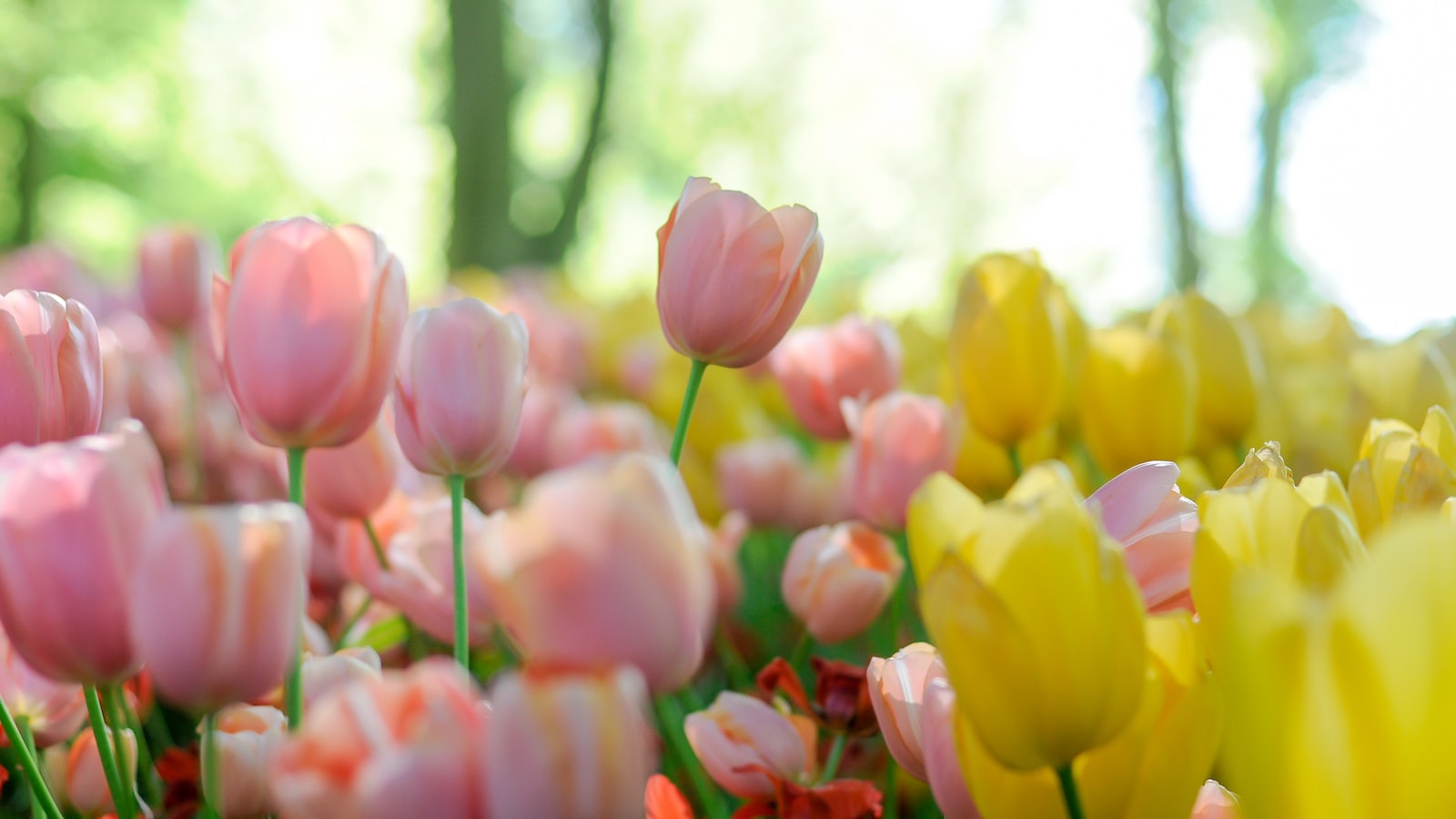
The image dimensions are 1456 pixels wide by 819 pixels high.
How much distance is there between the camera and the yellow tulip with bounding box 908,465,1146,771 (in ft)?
1.10

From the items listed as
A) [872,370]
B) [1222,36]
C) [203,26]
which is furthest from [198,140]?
[872,370]

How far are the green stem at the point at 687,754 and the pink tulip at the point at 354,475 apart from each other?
0.20 m

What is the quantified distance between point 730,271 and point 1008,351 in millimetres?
260

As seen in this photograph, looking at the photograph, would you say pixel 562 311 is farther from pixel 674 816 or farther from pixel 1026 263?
pixel 674 816

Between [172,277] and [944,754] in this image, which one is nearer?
[944,754]

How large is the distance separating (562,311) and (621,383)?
11.8 inches

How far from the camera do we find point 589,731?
28 centimetres

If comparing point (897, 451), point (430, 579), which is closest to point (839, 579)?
point (897, 451)

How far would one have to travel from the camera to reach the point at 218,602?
13.0 inches

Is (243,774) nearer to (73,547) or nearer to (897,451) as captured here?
(73,547)

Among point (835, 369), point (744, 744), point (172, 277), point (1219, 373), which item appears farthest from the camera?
point (172, 277)

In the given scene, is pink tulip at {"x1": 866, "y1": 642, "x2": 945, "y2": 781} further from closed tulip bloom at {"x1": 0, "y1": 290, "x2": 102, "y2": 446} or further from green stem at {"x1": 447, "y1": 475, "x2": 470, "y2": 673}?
closed tulip bloom at {"x1": 0, "y1": 290, "x2": 102, "y2": 446}

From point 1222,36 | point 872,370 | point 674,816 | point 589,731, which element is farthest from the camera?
point 1222,36

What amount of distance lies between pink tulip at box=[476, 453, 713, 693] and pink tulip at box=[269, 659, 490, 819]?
1.1 inches
